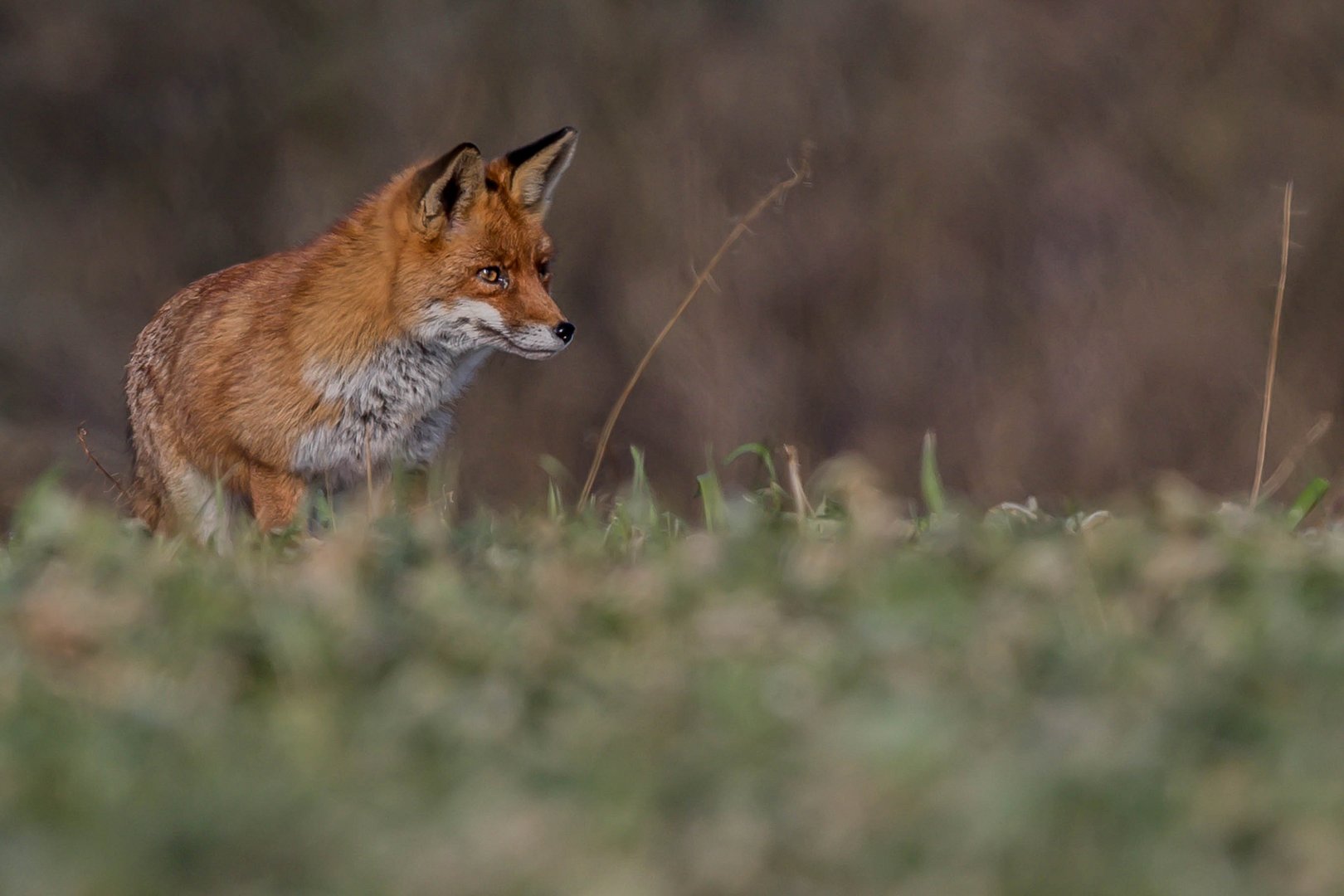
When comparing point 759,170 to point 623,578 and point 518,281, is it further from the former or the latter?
point 623,578

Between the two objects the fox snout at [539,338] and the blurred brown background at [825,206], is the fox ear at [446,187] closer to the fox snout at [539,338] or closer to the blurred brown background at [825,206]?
the fox snout at [539,338]

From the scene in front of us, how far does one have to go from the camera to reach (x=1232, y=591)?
2.79 meters

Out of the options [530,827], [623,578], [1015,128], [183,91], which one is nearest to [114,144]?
[183,91]

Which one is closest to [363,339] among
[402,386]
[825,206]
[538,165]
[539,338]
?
[402,386]

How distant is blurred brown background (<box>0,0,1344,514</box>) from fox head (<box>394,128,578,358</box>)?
308 inches

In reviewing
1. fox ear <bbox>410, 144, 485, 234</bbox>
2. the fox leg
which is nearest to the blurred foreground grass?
the fox leg

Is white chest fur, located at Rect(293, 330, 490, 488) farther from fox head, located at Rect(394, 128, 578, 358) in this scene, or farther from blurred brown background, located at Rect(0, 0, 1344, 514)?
blurred brown background, located at Rect(0, 0, 1344, 514)

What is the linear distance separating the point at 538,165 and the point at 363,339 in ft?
3.47

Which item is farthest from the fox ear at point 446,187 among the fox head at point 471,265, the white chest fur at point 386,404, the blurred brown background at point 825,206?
the blurred brown background at point 825,206

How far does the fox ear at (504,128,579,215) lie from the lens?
261 inches

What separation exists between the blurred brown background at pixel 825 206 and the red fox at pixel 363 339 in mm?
7824

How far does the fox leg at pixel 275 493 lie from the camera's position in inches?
243

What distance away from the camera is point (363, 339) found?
6289mm

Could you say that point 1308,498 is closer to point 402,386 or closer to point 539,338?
point 539,338
